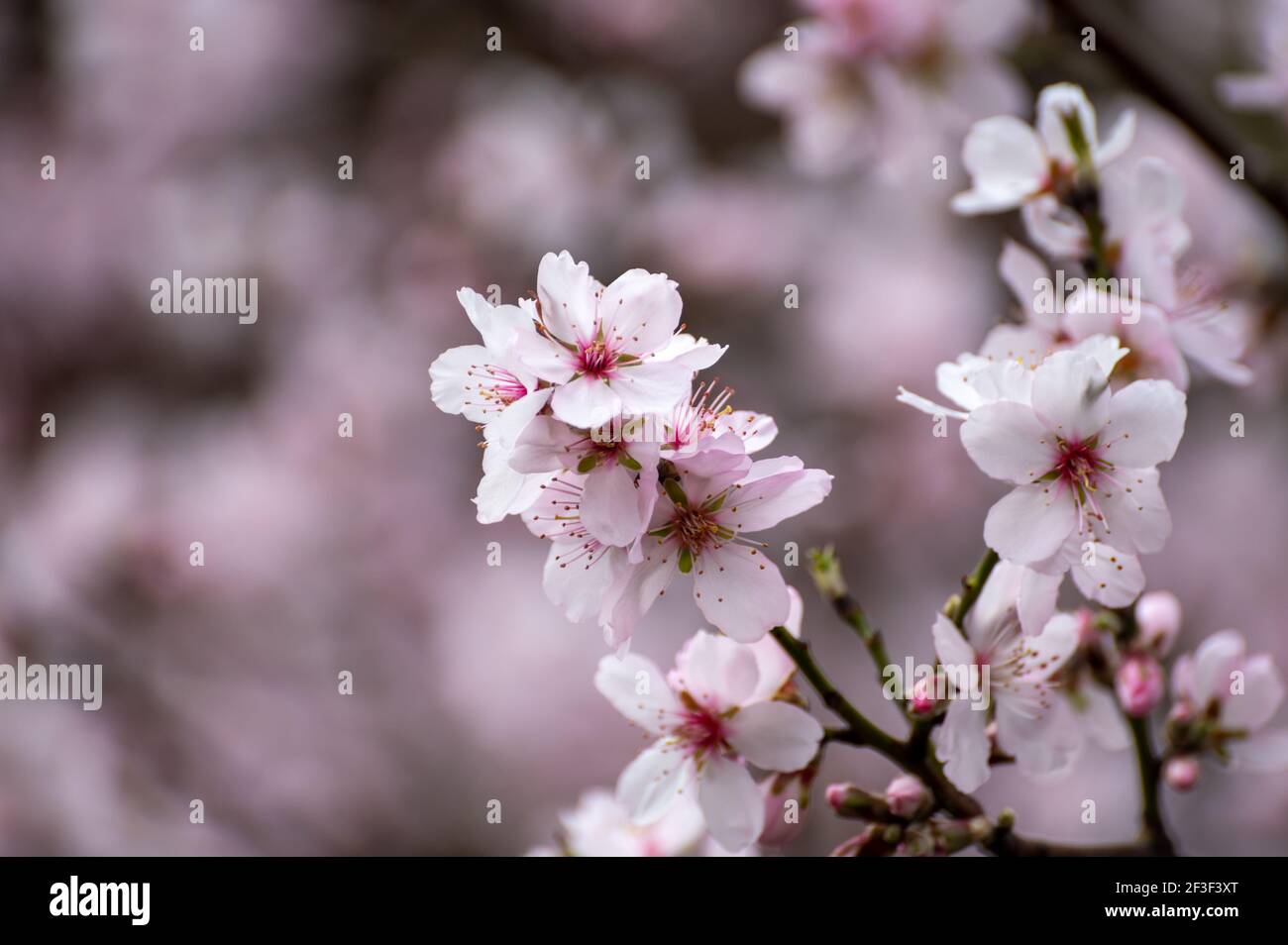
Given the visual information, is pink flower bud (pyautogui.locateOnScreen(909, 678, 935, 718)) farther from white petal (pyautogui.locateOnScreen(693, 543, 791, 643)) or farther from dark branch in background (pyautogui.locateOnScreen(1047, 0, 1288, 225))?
dark branch in background (pyautogui.locateOnScreen(1047, 0, 1288, 225))

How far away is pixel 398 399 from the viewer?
3.12m

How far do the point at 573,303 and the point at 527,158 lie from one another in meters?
2.10

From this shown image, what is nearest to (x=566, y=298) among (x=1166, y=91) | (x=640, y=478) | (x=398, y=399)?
(x=640, y=478)

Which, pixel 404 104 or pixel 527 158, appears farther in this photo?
pixel 404 104

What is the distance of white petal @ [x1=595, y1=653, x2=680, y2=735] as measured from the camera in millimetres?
881

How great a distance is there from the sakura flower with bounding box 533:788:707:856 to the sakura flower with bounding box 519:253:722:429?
527mm

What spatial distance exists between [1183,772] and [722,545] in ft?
1.83

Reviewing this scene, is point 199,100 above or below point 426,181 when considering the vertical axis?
above

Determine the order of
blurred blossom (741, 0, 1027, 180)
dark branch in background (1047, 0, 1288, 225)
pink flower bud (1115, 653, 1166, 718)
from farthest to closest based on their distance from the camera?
blurred blossom (741, 0, 1027, 180), dark branch in background (1047, 0, 1288, 225), pink flower bud (1115, 653, 1166, 718)

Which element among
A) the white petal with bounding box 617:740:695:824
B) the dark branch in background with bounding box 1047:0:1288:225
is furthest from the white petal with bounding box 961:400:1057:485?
the dark branch in background with bounding box 1047:0:1288:225

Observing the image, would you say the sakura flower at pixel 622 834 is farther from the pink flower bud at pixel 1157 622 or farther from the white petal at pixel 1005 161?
the white petal at pixel 1005 161

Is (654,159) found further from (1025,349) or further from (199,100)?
(1025,349)

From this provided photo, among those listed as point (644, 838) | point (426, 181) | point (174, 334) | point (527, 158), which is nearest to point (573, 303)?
point (644, 838)

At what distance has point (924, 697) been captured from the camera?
0.81 m
